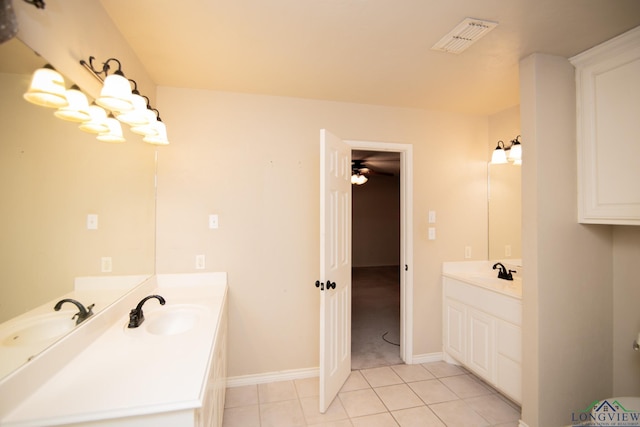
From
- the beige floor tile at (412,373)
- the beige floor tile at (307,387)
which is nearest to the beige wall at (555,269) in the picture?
the beige floor tile at (412,373)

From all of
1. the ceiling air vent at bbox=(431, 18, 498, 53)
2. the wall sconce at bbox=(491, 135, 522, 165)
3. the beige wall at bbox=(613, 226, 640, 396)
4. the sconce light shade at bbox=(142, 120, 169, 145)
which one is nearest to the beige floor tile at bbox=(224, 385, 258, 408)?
the sconce light shade at bbox=(142, 120, 169, 145)

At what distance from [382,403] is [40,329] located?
7.05 ft

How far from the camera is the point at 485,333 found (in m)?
2.31

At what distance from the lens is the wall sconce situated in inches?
98.7

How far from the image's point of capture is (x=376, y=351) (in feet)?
9.94

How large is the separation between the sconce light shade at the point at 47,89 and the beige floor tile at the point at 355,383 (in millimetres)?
2574

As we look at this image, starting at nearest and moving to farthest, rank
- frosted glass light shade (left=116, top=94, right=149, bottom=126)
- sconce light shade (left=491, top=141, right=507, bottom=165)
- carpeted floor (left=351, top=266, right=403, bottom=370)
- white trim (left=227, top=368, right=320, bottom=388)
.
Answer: frosted glass light shade (left=116, top=94, right=149, bottom=126), white trim (left=227, top=368, right=320, bottom=388), sconce light shade (left=491, top=141, right=507, bottom=165), carpeted floor (left=351, top=266, right=403, bottom=370)

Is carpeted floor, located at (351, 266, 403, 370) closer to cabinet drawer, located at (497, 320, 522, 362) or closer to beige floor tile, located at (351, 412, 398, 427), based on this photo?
beige floor tile, located at (351, 412, 398, 427)

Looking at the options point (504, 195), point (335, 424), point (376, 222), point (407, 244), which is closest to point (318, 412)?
point (335, 424)

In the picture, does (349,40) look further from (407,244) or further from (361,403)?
(361,403)

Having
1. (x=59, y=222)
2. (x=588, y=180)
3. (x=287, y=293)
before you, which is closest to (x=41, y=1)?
(x=59, y=222)

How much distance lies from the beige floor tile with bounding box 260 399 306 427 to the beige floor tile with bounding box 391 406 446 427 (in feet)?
2.24

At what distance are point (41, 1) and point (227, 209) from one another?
63.3 inches

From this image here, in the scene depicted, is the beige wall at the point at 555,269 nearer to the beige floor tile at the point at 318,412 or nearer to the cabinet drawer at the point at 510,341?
the cabinet drawer at the point at 510,341
